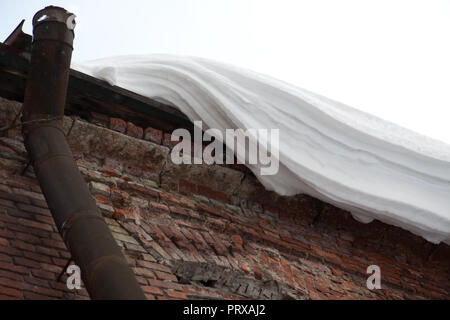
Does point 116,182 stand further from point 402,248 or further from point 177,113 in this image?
point 402,248

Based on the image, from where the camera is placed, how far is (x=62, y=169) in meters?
3.45

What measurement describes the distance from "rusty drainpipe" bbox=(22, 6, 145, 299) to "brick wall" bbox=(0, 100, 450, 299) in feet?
0.84

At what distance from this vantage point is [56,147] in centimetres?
354

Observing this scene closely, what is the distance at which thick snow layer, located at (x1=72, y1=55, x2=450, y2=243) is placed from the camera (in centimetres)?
430

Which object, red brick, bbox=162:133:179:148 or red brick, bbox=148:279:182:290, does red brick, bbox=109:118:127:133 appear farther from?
red brick, bbox=148:279:182:290

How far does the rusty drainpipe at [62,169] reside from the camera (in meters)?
3.02

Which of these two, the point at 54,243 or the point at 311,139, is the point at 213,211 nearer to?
the point at 311,139

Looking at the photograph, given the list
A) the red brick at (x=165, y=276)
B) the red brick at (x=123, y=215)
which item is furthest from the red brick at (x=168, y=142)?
the red brick at (x=165, y=276)

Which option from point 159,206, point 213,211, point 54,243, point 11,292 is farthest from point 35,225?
point 213,211

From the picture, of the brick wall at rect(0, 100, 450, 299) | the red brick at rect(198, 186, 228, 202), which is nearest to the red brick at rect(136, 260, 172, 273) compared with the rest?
the brick wall at rect(0, 100, 450, 299)


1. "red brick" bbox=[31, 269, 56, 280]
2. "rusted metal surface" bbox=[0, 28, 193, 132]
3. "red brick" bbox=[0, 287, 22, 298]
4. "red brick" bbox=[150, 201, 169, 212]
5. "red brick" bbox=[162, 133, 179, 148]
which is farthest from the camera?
"red brick" bbox=[162, 133, 179, 148]

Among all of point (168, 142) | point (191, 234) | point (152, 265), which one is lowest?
point (152, 265)

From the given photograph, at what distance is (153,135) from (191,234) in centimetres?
71

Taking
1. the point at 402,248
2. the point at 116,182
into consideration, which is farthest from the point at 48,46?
the point at 402,248
